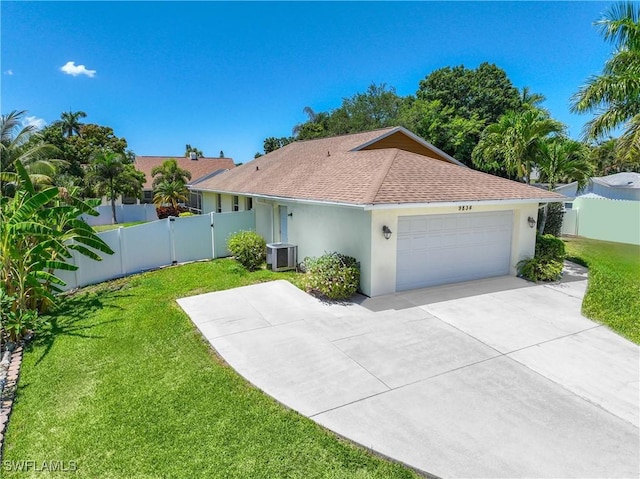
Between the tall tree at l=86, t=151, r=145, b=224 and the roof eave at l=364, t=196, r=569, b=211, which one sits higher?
the tall tree at l=86, t=151, r=145, b=224

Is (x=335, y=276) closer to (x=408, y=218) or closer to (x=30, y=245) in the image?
(x=408, y=218)

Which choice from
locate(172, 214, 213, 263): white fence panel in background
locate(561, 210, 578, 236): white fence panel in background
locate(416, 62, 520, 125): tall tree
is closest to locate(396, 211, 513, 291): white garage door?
locate(172, 214, 213, 263): white fence panel in background

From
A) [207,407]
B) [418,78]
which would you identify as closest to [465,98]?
[418,78]

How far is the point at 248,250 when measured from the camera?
13508 mm

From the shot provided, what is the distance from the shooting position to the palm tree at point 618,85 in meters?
11.6

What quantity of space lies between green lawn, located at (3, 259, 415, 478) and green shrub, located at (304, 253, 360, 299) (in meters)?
3.42

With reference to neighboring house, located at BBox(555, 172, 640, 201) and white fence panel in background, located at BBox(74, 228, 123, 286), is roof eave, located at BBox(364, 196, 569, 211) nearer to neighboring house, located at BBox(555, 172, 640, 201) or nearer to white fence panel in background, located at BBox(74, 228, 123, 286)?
white fence panel in background, located at BBox(74, 228, 123, 286)

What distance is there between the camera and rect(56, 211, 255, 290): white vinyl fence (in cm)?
1171

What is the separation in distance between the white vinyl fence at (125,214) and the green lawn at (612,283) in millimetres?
31755

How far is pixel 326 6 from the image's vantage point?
1539 centimetres

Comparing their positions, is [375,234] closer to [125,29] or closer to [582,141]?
[582,141]

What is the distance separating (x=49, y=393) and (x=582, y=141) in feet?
58.8
